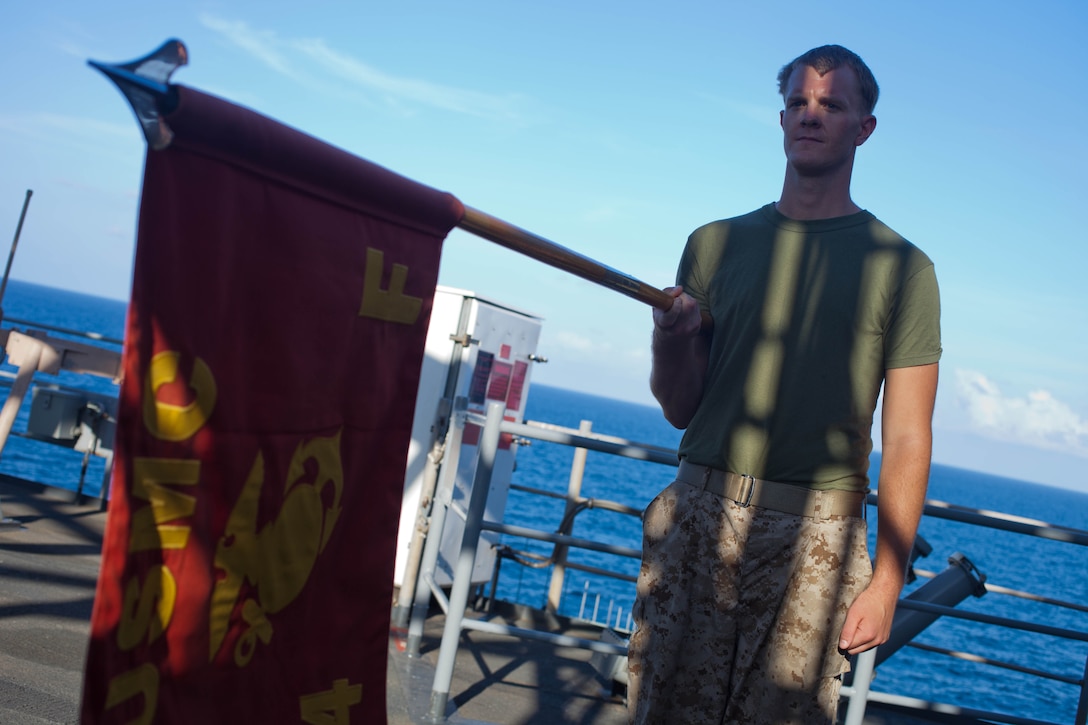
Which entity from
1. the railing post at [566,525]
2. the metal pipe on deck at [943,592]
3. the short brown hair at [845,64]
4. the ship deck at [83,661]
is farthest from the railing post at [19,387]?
the metal pipe on deck at [943,592]

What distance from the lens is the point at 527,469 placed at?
206ft

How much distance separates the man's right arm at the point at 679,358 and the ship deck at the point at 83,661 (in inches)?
80.0

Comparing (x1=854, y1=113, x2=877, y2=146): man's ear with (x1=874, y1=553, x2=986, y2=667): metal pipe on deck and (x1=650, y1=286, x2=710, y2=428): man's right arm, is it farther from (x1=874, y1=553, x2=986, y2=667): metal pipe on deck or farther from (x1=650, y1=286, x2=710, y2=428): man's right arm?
(x1=874, y1=553, x2=986, y2=667): metal pipe on deck

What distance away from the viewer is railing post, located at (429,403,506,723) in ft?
12.3

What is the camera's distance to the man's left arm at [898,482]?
2.04 metres

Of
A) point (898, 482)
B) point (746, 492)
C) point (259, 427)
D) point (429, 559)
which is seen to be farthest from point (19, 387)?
point (898, 482)

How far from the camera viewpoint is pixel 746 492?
2137mm

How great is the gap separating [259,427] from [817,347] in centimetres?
129

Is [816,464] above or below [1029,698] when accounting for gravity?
above

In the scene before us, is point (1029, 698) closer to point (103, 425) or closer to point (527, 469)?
point (103, 425)

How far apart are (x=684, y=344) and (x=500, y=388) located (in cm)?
447

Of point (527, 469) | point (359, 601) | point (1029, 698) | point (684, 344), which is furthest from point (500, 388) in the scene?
point (527, 469)

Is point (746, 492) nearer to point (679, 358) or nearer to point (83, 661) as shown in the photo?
point (679, 358)

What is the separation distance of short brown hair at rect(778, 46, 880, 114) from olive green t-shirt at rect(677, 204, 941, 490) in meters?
0.28
